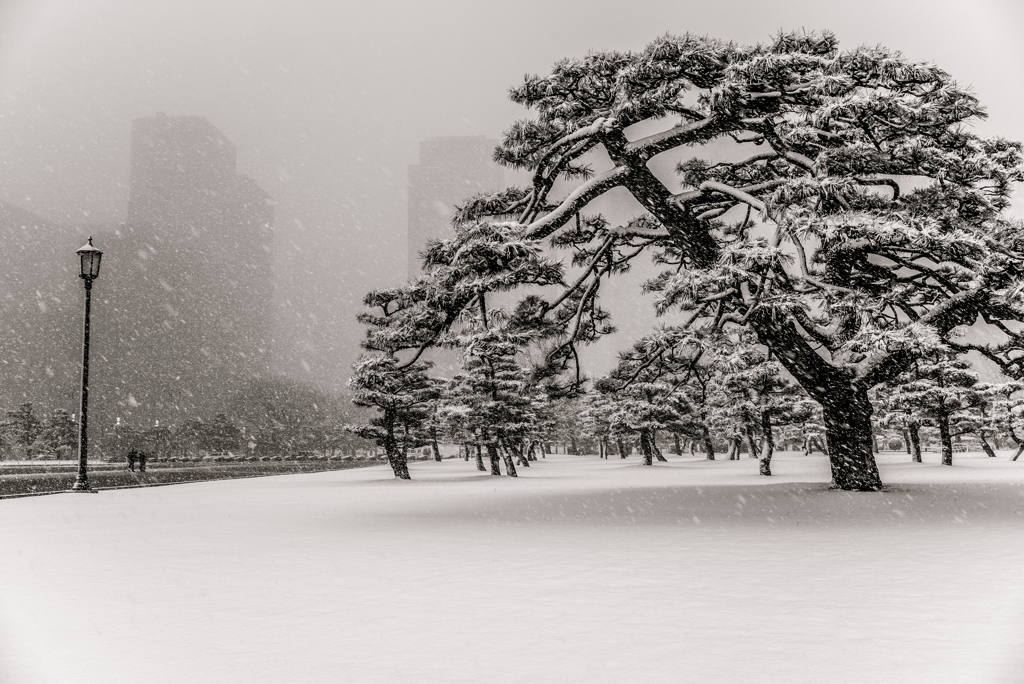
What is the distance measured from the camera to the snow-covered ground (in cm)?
492

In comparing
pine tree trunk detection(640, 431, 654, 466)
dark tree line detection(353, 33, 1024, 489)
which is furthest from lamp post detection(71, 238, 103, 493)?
pine tree trunk detection(640, 431, 654, 466)

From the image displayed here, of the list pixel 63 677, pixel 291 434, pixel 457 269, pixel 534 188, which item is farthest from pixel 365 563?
pixel 291 434

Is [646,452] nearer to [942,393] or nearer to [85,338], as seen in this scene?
[942,393]

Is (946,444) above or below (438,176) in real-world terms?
below

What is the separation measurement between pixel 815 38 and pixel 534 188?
22.3ft

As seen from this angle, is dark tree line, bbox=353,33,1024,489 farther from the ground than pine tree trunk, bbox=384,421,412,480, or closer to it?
farther from the ground

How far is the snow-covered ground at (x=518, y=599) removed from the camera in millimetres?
4918

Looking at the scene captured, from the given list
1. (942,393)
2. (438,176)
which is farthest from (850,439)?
(438,176)

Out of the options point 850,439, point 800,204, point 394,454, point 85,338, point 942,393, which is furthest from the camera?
point 942,393

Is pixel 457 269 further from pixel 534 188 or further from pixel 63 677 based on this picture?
pixel 63 677

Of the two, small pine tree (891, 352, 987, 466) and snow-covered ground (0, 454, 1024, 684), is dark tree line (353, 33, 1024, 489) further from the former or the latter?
small pine tree (891, 352, 987, 466)

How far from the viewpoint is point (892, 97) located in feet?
45.5

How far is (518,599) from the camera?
6887 millimetres

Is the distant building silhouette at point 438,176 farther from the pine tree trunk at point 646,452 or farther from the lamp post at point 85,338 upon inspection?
the lamp post at point 85,338
